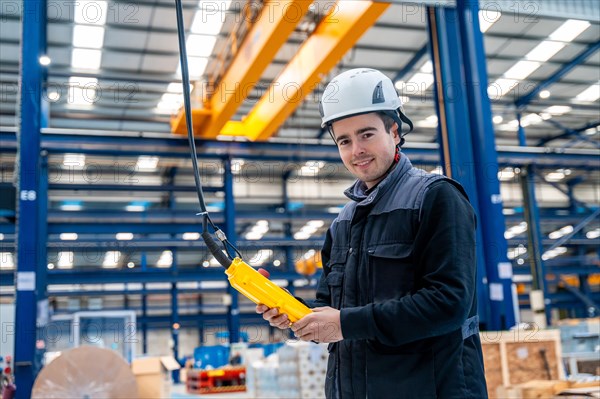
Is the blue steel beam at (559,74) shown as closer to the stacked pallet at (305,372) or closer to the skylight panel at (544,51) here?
the skylight panel at (544,51)

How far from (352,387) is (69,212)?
14.8 m

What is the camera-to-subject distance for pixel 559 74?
16109 millimetres

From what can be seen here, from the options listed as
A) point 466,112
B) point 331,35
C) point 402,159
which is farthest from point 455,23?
point 402,159

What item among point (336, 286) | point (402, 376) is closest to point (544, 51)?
point (336, 286)

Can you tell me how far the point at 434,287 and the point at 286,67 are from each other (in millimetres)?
9446

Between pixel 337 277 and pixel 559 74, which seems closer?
pixel 337 277

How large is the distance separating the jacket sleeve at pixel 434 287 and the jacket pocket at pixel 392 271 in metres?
0.02

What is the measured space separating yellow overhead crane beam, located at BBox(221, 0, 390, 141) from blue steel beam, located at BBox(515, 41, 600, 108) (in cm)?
833

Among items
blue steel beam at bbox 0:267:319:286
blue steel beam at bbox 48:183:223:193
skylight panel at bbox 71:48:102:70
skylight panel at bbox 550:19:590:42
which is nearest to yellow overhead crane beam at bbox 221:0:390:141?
blue steel beam at bbox 48:183:223:193

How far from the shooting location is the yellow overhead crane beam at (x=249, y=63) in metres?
8.16

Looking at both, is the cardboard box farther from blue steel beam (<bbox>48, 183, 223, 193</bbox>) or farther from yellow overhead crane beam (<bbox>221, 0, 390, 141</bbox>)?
blue steel beam (<bbox>48, 183, 223, 193</bbox>)

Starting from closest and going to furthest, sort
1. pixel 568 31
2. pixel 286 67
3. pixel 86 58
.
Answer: pixel 286 67
pixel 86 58
pixel 568 31

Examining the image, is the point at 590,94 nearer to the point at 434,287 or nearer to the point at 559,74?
the point at 559,74

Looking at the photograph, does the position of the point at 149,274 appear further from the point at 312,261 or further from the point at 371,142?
the point at 371,142
